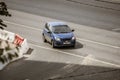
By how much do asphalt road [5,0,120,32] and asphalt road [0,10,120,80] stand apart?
226cm

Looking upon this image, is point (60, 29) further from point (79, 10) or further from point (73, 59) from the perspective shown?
point (79, 10)

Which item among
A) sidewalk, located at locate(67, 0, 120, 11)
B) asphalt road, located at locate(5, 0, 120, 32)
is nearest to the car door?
asphalt road, located at locate(5, 0, 120, 32)

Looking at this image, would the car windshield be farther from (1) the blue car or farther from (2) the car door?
(2) the car door

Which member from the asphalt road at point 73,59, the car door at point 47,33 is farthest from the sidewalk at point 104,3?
the car door at point 47,33

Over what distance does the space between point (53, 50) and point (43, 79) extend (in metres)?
5.55

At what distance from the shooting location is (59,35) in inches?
1043

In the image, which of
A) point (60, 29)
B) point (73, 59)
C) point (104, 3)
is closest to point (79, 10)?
point (104, 3)

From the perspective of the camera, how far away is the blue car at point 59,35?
2628 centimetres

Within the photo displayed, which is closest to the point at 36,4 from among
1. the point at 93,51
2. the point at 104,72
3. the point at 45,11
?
the point at 45,11

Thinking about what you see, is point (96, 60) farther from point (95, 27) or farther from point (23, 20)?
point (23, 20)

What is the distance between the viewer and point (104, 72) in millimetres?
22016

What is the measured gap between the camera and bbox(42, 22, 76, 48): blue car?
26281mm

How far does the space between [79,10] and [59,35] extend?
11.5m

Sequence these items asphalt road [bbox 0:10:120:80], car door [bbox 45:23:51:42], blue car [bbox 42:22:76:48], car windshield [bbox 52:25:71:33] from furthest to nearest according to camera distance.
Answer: car door [bbox 45:23:51:42] < car windshield [bbox 52:25:71:33] < blue car [bbox 42:22:76:48] < asphalt road [bbox 0:10:120:80]
